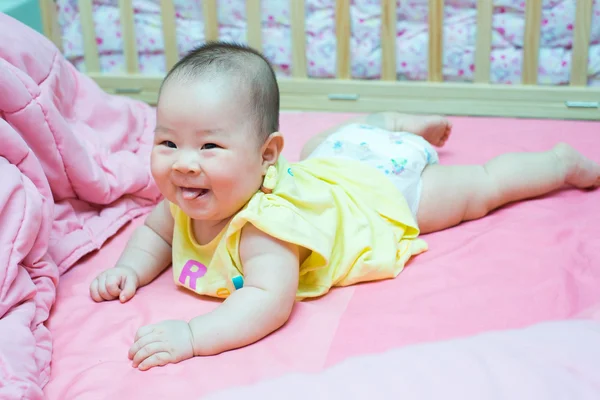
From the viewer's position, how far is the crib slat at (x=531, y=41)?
2051 mm

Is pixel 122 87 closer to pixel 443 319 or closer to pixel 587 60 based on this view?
pixel 587 60

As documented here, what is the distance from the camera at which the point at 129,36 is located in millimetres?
2314

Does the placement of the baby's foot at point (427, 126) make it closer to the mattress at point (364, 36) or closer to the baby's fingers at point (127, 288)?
the mattress at point (364, 36)

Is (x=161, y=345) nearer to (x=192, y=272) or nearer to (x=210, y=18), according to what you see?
(x=192, y=272)

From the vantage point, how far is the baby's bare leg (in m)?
1.39

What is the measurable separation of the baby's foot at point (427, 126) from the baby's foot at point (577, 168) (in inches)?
9.8

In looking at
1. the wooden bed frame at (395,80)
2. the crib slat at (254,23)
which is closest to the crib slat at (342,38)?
the wooden bed frame at (395,80)

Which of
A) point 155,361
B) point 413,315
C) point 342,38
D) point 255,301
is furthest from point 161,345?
point 342,38

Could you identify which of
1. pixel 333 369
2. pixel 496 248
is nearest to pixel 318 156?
pixel 496 248

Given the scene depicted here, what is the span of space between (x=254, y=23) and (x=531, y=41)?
78 centimetres

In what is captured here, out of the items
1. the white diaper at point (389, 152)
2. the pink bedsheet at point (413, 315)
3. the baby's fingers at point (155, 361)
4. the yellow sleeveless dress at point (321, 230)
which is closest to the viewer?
the pink bedsheet at point (413, 315)

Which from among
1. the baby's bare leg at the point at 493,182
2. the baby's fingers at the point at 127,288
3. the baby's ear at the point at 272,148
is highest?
the baby's ear at the point at 272,148

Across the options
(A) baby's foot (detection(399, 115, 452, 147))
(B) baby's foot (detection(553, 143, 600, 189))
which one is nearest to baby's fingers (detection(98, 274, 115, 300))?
(A) baby's foot (detection(399, 115, 452, 147))

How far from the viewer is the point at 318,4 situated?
2215 millimetres
